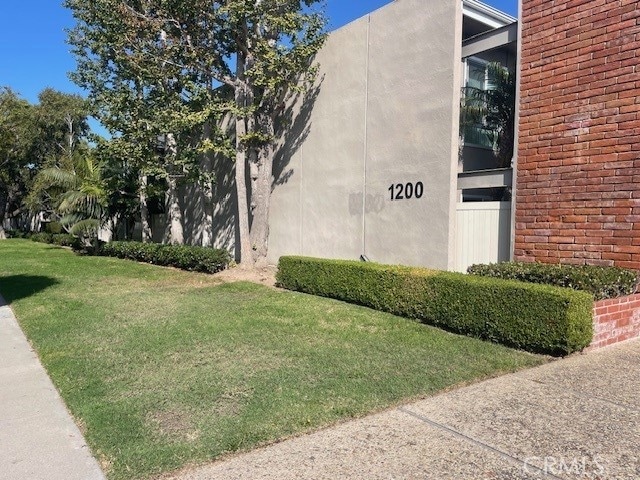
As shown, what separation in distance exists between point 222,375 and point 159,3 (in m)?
11.0

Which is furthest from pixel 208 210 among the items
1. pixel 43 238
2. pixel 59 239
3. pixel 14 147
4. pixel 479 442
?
pixel 14 147

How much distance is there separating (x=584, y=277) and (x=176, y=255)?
11233 millimetres

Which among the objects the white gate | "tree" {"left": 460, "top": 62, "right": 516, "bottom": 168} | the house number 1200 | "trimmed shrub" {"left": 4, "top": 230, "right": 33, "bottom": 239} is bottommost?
"trimmed shrub" {"left": 4, "top": 230, "right": 33, "bottom": 239}

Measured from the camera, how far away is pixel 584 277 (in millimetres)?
6129

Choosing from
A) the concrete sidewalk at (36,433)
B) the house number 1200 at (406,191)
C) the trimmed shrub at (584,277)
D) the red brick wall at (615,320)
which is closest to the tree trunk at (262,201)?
the house number 1200 at (406,191)

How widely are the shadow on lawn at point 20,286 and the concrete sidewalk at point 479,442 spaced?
8177mm

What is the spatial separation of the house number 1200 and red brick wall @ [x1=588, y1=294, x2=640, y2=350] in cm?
410

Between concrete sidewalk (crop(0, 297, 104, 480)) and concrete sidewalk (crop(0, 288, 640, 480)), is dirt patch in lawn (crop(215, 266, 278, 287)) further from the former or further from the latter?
concrete sidewalk (crop(0, 288, 640, 480))

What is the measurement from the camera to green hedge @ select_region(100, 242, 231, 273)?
13.0 meters

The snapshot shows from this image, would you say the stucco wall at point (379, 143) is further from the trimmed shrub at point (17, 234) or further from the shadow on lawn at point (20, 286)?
the trimmed shrub at point (17, 234)

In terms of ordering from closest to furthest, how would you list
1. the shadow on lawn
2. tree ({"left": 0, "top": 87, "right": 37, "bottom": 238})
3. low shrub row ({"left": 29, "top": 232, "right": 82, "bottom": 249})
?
1. the shadow on lawn
2. low shrub row ({"left": 29, "top": 232, "right": 82, "bottom": 249})
3. tree ({"left": 0, "top": 87, "right": 37, "bottom": 238})

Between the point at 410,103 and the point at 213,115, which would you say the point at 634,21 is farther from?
the point at 213,115

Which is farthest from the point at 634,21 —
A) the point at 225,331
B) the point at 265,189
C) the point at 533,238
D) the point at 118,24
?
the point at 118,24
